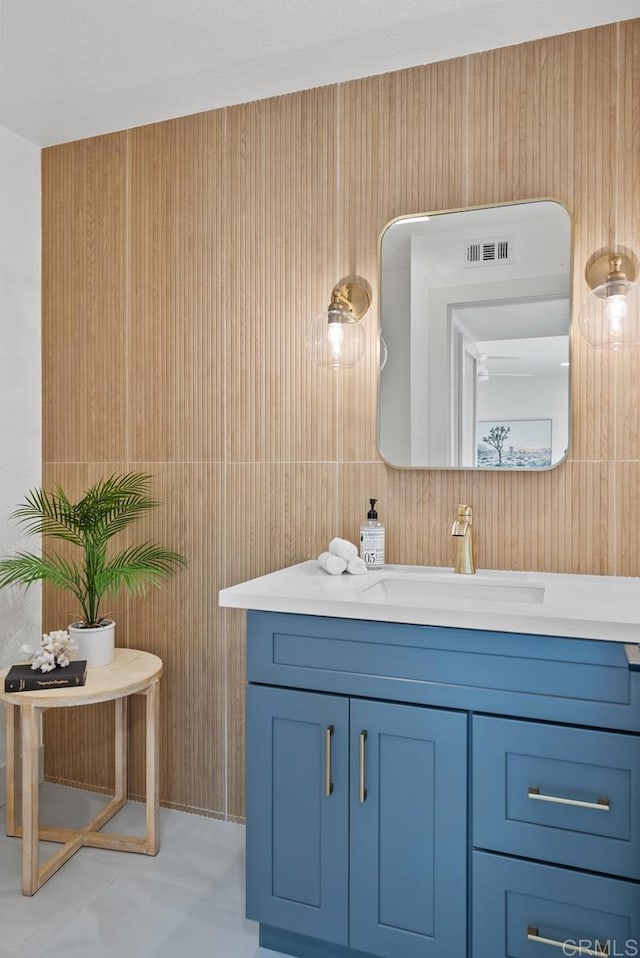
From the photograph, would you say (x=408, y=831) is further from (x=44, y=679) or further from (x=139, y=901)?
(x=44, y=679)

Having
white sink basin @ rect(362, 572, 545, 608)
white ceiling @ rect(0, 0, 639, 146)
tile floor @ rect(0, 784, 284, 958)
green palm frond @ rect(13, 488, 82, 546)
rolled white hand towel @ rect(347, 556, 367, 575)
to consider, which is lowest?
tile floor @ rect(0, 784, 284, 958)

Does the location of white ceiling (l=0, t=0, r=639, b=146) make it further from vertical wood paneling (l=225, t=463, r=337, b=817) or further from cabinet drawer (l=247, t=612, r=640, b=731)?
cabinet drawer (l=247, t=612, r=640, b=731)

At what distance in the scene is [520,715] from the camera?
147 centimetres

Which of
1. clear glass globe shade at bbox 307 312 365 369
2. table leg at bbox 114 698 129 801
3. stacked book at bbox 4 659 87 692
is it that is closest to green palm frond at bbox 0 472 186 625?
stacked book at bbox 4 659 87 692

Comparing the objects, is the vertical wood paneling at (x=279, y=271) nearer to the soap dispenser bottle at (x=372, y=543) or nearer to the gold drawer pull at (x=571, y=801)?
the soap dispenser bottle at (x=372, y=543)

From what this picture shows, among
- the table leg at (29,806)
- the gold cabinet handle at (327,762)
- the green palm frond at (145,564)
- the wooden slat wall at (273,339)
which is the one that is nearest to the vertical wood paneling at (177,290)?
the wooden slat wall at (273,339)

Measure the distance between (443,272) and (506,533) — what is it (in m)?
0.81

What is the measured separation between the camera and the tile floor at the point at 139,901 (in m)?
1.77

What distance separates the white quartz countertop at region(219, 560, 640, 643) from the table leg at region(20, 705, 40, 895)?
0.77 metres

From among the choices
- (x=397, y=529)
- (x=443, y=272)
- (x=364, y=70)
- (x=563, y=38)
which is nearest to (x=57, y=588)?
(x=397, y=529)

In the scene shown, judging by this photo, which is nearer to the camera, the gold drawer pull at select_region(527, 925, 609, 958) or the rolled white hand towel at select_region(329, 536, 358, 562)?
the gold drawer pull at select_region(527, 925, 609, 958)

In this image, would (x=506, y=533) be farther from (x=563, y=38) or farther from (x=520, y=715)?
(x=563, y=38)

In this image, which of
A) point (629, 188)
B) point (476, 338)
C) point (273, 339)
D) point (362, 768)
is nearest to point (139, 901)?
point (362, 768)

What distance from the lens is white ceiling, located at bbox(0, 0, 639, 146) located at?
1.84m
